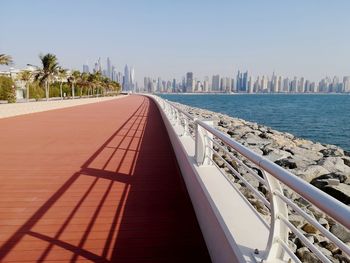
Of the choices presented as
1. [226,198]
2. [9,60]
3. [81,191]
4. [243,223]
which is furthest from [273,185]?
[9,60]

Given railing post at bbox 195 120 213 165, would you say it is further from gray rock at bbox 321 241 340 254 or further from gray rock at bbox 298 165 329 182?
gray rock at bbox 298 165 329 182

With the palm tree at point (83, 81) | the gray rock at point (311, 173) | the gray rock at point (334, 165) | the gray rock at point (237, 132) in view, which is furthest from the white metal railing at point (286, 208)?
the palm tree at point (83, 81)

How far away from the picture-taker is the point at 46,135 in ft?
37.2

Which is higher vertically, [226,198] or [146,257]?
[226,198]

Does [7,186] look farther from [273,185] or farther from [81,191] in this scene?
[273,185]

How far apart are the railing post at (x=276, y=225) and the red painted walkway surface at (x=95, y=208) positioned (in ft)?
3.37

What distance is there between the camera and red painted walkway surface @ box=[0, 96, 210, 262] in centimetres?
340

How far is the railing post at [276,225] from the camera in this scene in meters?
2.31

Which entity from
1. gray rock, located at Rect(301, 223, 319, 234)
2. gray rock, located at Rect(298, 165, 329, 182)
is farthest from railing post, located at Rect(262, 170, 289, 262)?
gray rock, located at Rect(298, 165, 329, 182)

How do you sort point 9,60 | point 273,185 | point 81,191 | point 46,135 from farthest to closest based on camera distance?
point 9,60, point 46,135, point 81,191, point 273,185

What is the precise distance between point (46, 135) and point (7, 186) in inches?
241

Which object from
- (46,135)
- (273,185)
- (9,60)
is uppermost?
(9,60)

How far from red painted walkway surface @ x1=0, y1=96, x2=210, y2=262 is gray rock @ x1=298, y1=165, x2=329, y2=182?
351 cm

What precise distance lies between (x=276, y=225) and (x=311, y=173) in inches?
276
